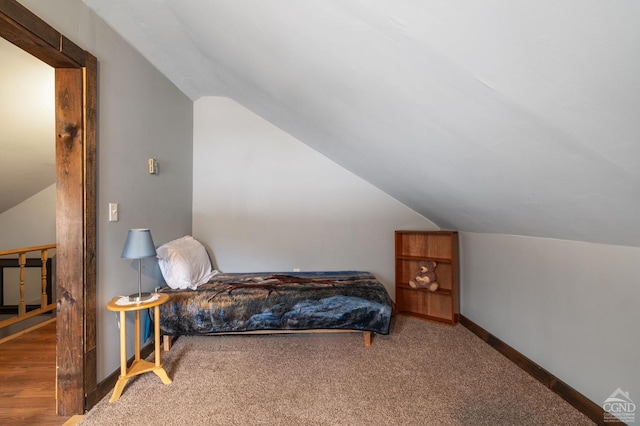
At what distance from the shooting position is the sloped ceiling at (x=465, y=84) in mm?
696

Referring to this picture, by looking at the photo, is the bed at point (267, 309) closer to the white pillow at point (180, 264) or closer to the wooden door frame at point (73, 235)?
the white pillow at point (180, 264)

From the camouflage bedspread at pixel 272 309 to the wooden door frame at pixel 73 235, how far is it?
0.63 m

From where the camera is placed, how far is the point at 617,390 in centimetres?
136

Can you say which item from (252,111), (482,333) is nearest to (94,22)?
(252,111)

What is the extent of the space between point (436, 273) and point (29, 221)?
5.36 meters

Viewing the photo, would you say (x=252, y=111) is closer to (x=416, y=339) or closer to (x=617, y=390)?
(x=416, y=339)

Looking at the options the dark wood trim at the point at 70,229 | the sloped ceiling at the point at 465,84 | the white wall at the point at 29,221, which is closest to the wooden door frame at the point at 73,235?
the dark wood trim at the point at 70,229

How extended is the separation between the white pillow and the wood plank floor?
96 cm

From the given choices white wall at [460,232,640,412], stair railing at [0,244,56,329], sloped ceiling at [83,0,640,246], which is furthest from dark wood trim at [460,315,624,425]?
stair railing at [0,244,56,329]

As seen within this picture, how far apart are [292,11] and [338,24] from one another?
10.8 inches

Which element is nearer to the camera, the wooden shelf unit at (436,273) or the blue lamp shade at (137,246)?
the blue lamp shade at (137,246)

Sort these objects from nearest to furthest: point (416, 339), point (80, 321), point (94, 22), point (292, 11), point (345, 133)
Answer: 1. point (292, 11)
2. point (80, 321)
3. point (94, 22)
4. point (345, 133)
5. point (416, 339)

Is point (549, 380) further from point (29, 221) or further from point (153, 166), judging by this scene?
point (29, 221)

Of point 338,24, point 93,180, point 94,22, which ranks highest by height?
point 94,22
